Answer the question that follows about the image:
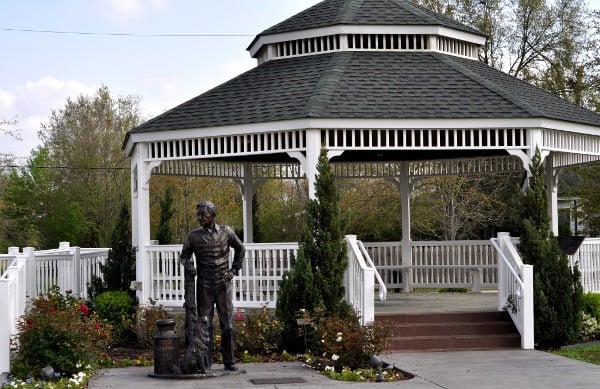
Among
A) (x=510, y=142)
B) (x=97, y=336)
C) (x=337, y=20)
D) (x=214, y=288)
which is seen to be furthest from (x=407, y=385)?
(x=337, y=20)

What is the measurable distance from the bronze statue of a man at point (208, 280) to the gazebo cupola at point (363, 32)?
287 inches

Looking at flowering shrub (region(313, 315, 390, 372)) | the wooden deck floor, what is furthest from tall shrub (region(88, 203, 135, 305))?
flowering shrub (region(313, 315, 390, 372))

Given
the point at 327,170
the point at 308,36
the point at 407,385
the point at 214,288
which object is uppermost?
the point at 308,36

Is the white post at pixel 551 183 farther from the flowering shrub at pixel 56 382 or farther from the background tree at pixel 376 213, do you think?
the background tree at pixel 376 213

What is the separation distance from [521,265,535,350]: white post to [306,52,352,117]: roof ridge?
4133 millimetres

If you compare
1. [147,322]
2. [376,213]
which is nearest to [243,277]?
[147,322]

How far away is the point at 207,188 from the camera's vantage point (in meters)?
41.3

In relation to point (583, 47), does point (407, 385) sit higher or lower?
lower

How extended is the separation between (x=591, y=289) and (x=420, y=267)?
15.3 feet

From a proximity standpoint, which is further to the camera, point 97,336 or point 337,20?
point 337,20

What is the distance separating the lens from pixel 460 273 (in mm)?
22172

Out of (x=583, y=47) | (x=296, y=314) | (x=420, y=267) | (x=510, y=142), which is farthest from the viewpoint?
(x=583, y=47)

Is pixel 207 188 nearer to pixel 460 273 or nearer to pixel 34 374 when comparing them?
pixel 460 273

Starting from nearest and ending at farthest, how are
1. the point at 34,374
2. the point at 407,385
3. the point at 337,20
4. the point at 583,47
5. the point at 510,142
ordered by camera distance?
the point at 407,385
the point at 34,374
the point at 510,142
the point at 337,20
the point at 583,47
